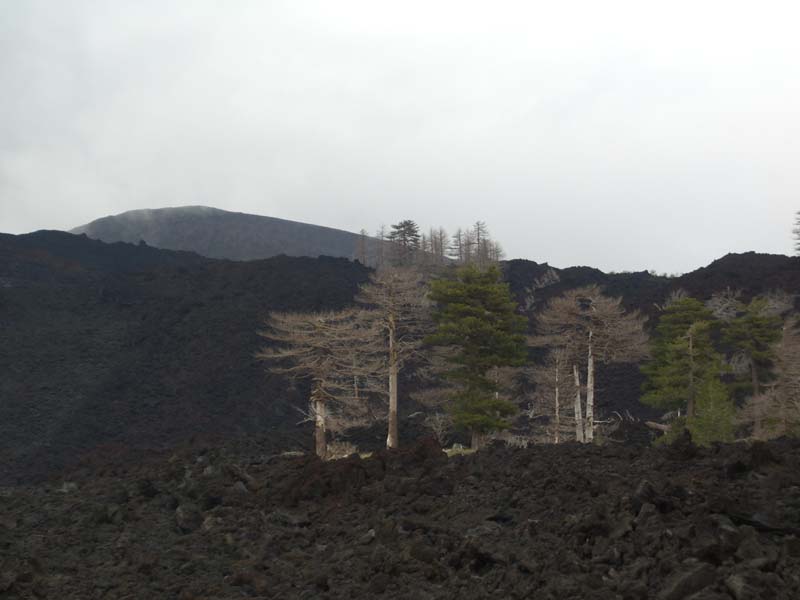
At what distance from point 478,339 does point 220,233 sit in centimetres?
10753

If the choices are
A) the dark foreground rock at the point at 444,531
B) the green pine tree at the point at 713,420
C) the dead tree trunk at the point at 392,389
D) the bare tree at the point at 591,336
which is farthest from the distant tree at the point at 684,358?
the dark foreground rock at the point at 444,531

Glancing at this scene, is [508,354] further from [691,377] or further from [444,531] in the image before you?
[444,531]

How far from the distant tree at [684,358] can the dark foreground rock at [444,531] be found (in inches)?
Answer: 517

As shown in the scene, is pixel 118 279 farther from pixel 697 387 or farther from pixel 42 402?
pixel 697 387

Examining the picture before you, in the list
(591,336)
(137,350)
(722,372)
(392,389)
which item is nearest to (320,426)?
(392,389)

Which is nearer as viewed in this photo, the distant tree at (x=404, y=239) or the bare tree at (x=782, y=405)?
the bare tree at (x=782, y=405)

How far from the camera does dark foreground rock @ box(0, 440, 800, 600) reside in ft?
24.6

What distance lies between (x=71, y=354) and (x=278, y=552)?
44479 millimetres

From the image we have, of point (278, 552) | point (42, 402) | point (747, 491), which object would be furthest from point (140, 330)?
point (747, 491)

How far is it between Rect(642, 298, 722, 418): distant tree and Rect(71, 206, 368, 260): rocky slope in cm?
9518

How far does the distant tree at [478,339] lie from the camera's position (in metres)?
25.2

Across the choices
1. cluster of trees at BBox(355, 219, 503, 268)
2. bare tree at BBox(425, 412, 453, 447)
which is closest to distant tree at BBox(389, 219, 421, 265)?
cluster of trees at BBox(355, 219, 503, 268)

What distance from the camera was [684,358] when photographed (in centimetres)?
2741

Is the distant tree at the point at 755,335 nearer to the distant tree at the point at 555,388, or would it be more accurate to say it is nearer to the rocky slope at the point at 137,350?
the distant tree at the point at 555,388
